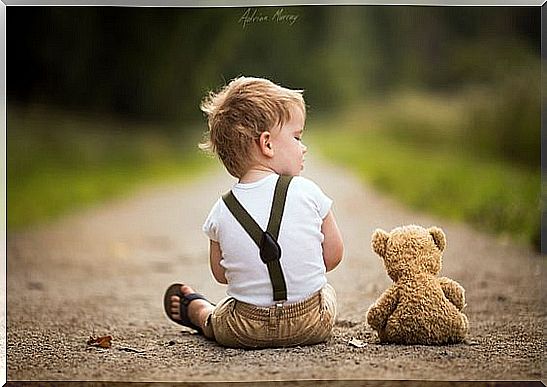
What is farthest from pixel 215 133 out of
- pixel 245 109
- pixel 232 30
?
pixel 232 30

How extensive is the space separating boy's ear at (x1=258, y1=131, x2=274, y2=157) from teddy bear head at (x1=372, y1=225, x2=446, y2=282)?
33cm

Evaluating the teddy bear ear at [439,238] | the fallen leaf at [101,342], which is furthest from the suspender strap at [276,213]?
the fallen leaf at [101,342]

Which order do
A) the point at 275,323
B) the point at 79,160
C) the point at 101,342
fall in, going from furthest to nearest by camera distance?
the point at 79,160 → the point at 101,342 → the point at 275,323

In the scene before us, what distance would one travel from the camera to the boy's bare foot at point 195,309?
2529 millimetres

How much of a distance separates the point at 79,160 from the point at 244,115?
471 mm

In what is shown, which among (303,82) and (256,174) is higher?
(303,82)

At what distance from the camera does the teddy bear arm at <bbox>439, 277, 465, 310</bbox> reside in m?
2.44

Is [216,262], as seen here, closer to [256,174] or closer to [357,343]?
[256,174]

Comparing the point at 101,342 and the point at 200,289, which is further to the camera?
the point at 200,289

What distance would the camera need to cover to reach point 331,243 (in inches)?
96.2

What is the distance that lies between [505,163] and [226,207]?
70 centimetres

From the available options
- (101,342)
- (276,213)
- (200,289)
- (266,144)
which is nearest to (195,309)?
(200,289)

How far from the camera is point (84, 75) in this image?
2.56 meters

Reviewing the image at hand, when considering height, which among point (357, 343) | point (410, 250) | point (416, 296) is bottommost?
point (357, 343)
